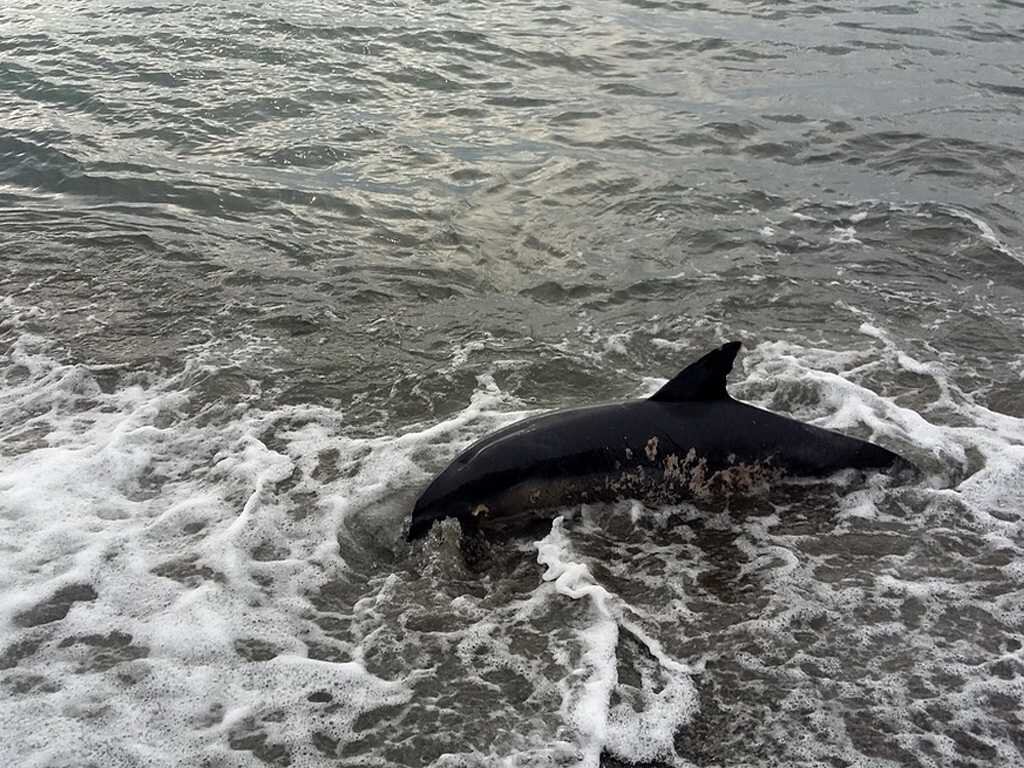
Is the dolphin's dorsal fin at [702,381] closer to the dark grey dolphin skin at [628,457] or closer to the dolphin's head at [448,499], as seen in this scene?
the dark grey dolphin skin at [628,457]

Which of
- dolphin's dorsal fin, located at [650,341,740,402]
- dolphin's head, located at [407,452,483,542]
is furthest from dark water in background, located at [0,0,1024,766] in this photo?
dolphin's dorsal fin, located at [650,341,740,402]

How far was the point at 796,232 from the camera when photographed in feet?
33.2

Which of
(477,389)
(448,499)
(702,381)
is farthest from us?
(477,389)

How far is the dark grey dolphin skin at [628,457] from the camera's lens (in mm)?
5809

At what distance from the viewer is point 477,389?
737 centimetres

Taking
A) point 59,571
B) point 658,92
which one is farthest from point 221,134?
point 59,571

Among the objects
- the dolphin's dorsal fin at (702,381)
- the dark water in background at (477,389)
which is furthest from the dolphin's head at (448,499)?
the dolphin's dorsal fin at (702,381)

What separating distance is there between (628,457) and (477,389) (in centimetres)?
181

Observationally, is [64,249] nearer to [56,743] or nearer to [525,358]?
[525,358]

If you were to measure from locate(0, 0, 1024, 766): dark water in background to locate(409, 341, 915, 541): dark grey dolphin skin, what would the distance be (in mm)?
227

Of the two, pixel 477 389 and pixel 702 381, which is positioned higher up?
pixel 702 381

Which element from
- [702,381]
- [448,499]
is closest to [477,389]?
[448,499]

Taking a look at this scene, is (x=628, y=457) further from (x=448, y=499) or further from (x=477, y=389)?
(x=477, y=389)

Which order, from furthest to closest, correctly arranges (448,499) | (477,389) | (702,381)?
(477,389), (702,381), (448,499)
